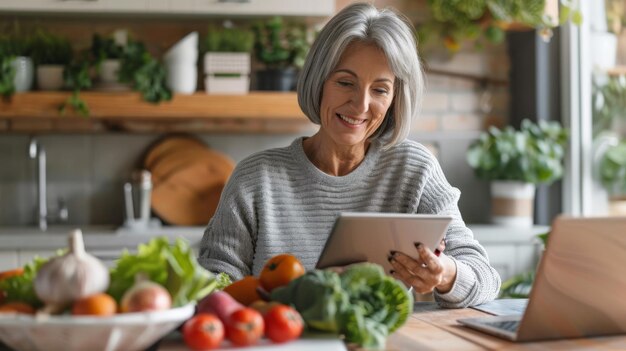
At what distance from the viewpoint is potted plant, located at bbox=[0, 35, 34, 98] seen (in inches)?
138

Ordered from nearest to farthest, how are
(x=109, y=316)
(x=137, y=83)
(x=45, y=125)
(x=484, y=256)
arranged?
(x=109, y=316)
(x=484, y=256)
(x=137, y=83)
(x=45, y=125)

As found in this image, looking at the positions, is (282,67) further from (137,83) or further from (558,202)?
(558,202)

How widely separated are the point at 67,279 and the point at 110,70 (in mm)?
2653

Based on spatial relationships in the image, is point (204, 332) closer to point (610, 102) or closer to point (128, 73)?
point (128, 73)

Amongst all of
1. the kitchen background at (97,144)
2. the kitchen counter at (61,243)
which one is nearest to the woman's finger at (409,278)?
the kitchen counter at (61,243)

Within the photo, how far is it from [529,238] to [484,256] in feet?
5.56

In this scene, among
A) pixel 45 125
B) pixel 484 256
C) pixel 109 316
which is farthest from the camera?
pixel 45 125

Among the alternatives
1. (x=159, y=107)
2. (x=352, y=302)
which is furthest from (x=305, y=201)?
(x=159, y=107)

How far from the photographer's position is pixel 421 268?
165 cm

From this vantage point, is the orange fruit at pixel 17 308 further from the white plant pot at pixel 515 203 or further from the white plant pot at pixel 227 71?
the white plant pot at pixel 515 203

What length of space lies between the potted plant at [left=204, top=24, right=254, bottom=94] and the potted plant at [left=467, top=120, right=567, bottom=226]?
1.06 meters

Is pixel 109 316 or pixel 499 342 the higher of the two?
pixel 109 316

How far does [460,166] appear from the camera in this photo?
13.4ft

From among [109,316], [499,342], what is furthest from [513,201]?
[109,316]
